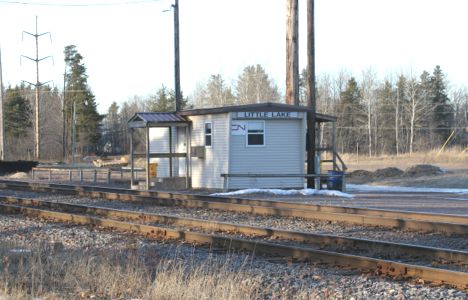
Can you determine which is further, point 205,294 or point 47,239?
point 47,239

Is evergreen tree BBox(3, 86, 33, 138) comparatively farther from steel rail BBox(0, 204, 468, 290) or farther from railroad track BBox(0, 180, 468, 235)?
steel rail BBox(0, 204, 468, 290)

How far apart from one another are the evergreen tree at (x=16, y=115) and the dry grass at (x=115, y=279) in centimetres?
8401

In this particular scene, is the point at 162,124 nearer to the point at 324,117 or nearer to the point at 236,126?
the point at 236,126

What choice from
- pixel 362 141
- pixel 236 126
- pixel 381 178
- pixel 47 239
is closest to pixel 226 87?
pixel 362 141

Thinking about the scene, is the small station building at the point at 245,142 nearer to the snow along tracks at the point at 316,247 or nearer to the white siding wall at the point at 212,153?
the white siding wall at the point at 212,153

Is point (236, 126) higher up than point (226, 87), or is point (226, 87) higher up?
point (226, 87)

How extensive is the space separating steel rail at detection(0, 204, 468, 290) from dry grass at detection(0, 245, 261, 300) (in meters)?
1.10

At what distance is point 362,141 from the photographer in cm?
9581

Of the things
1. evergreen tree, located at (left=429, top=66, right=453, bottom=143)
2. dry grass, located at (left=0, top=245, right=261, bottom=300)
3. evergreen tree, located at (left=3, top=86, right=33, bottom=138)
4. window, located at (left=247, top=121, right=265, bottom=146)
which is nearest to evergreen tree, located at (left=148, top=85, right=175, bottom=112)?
evergreen tree, located at (left=3, top=86, right=33, bottom=138)

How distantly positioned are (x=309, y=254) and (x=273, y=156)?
50.4 ft

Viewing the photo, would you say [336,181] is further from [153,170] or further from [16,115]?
[16,115]

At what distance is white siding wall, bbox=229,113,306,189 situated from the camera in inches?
965

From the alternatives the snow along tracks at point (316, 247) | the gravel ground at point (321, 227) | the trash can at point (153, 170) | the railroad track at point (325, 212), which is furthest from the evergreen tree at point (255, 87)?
the snow along tracks at point (316, 247)

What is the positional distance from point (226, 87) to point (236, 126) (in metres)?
76.0
